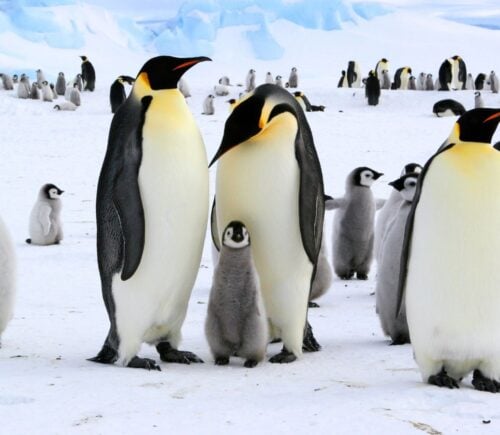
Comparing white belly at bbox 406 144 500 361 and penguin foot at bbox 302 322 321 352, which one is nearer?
white belly at bbox 406 144 500 361

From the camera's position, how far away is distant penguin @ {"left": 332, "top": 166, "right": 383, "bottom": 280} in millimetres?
7324

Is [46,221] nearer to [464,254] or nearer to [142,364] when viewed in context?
[142,364]

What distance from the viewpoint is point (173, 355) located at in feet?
13.3

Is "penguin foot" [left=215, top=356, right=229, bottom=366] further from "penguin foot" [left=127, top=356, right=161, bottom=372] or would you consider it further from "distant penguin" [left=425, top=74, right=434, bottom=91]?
"distant penguin" [left=425, top=74, right=434, bottom=91]

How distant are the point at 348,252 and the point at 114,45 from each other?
164 ft

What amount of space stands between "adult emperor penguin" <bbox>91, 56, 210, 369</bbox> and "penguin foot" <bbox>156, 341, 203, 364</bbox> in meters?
0.14

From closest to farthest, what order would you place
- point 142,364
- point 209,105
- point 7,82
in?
point 142,364 → point 209,105 → point 7,82

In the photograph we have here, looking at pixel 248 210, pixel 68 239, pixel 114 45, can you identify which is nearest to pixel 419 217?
pixel 248 210

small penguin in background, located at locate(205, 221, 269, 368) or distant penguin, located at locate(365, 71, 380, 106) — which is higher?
distant penguin, located at locate(365, 71, 380, 106)

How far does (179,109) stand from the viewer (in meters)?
3.94

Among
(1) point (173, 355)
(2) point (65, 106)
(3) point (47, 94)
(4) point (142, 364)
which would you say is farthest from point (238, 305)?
(3) point (47, 94)

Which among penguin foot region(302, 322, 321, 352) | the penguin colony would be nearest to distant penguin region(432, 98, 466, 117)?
penguin foot region(302, 322, 321, 352)

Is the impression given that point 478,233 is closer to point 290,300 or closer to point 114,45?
point 290,300

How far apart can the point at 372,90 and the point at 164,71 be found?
20.8m
